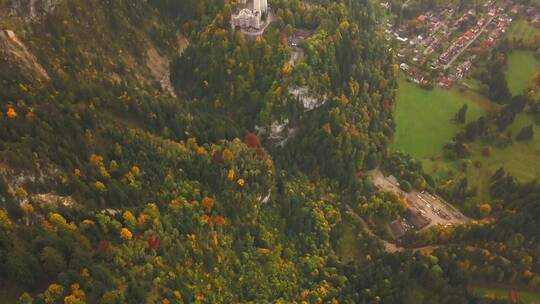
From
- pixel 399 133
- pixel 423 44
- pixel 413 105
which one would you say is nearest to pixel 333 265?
pixel 399 133

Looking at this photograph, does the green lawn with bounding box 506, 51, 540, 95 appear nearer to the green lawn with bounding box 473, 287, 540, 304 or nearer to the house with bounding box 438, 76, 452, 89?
the house with bounding box 438, 76, 452, 89

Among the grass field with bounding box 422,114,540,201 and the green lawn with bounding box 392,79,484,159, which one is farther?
the green lawn with bounding box 392,79,484,159

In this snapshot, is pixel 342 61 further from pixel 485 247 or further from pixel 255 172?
pixel 485 247

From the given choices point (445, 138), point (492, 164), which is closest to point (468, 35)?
point (445, 138)

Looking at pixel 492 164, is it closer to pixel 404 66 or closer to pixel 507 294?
pixel 507 294

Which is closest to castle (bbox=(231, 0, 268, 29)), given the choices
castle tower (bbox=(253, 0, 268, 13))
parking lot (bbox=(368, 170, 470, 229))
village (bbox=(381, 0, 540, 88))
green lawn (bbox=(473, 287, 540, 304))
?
castle tower (bbox=(253, 0, 268, 13))

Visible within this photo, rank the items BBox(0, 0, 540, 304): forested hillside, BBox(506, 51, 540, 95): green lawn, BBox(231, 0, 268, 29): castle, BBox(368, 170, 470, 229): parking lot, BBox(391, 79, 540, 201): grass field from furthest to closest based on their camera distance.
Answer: BBox(506, 51, 540, 95): green lawn < BBox(391, 79, 540, 201): grass field < BBox(231, 0, 268, 29): castle < BBox(368, 170, 470, 229): parking lot < BBox(0, 0, 540, 304): forested hillside

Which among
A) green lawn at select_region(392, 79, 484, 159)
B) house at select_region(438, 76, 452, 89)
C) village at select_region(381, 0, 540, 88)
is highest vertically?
village at select_region(381, 0, 540, 88)

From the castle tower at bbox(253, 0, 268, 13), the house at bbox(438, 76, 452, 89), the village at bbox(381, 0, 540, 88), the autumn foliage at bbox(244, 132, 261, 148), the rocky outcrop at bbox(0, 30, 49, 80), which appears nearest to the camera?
the rocky outcrop at bbox(0, 30, 49, 80)
